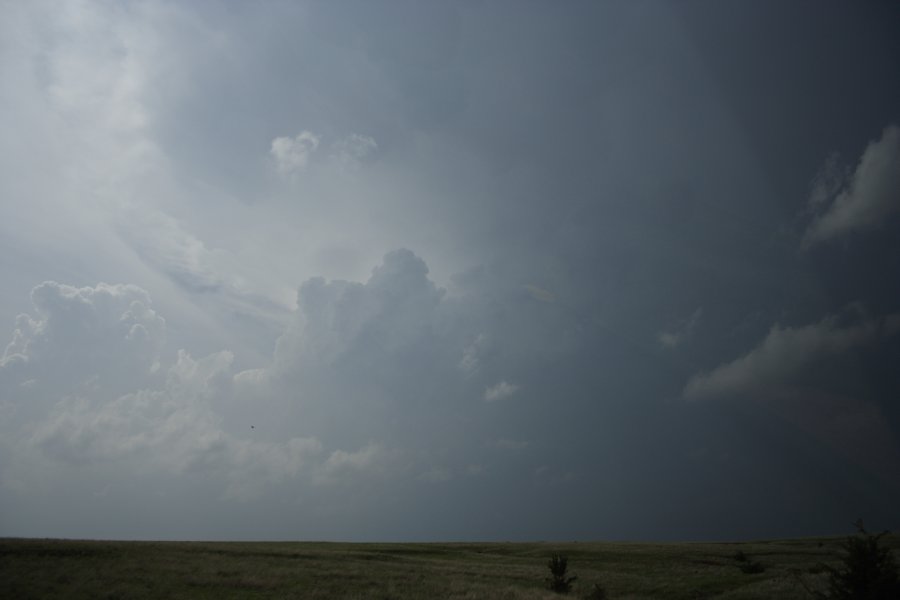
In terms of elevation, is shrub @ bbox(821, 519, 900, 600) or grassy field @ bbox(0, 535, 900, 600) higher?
shrub @ bbox(821, 519, 900, 600)

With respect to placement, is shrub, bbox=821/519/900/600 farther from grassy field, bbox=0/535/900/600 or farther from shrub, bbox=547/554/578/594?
shrub, bbox=547/554/578/594

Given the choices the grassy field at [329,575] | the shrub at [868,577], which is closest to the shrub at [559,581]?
the grassy field at [329,575]

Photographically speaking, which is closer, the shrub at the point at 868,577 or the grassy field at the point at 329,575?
the shrub at the point at 868,577

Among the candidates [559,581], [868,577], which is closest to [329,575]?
[559,581]

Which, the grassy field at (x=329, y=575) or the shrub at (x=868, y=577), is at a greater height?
the shrub at (x=868, y=577)

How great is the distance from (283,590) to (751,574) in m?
32.8

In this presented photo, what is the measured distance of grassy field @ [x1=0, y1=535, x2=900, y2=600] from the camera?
26.4 m

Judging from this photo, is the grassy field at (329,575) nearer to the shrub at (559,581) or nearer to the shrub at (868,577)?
the shrub at (559,581)

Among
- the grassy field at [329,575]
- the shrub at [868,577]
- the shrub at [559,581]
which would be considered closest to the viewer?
the shrub at [868,577]

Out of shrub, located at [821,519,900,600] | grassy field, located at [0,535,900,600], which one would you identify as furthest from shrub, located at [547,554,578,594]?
shrub, located at [821,519,900,600]

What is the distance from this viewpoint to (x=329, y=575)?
3291cm

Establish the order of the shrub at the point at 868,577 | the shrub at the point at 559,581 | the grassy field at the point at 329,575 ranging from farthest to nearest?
the shrub at the point at 559,581 → the grassy field at the point at 329,575 → the shrub at the point at 868,577

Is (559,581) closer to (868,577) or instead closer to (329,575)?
(329,575)

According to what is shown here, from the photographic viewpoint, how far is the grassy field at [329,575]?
2638cm
